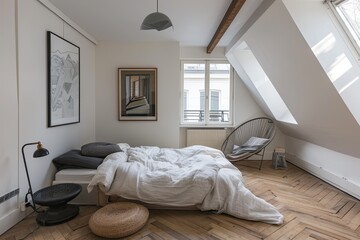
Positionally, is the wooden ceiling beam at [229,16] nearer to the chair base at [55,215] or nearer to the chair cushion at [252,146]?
the chair cushion at [252,146]

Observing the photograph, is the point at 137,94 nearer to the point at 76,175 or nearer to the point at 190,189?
the point at 76,175

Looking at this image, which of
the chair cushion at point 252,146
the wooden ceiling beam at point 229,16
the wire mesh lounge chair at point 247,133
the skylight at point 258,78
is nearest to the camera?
the wooden ceiling beam at point 229,16

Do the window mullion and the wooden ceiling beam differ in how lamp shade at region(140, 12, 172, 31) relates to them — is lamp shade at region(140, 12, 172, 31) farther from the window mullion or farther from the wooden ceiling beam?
the window mullion

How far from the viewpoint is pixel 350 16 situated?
7.63 ft

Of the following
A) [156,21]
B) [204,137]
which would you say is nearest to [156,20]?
[156,21]

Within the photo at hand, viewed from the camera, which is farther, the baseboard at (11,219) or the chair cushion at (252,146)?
the chair cushion at (252,146)

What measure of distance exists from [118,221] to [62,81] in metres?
2.13

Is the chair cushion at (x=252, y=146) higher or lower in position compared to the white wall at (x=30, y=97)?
lower

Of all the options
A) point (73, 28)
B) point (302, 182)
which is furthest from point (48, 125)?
point (302, 182)

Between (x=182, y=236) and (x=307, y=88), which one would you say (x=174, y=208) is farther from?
(x=307, y=88)

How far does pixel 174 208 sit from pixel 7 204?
1.70 metres

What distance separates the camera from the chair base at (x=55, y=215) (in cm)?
233

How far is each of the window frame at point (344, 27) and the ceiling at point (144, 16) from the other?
79 cm

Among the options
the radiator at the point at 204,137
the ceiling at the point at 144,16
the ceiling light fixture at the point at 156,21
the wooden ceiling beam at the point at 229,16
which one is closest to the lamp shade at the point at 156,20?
the ceiling light fixture at the point at 156,21
